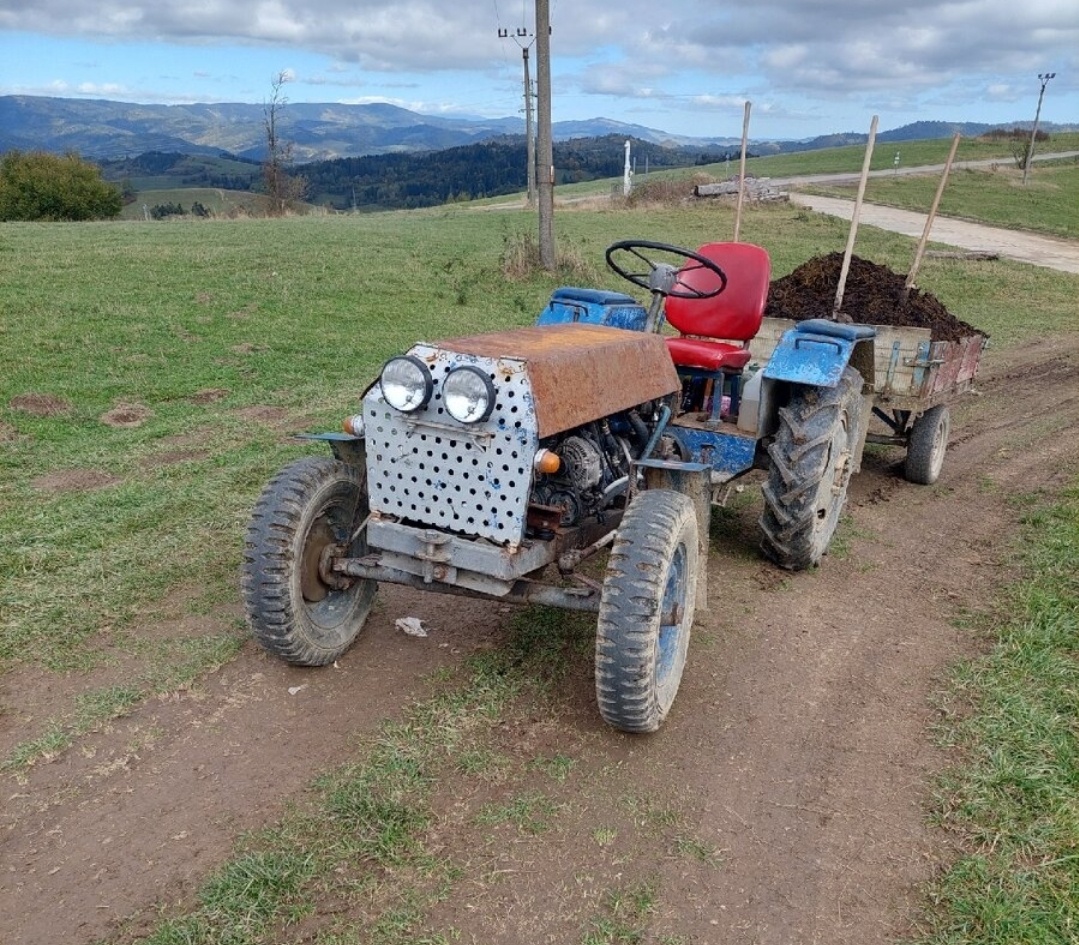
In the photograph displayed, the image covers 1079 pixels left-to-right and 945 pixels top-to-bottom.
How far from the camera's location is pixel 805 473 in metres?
4.82

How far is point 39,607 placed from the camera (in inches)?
174

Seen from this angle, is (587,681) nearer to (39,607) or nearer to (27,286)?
(39,607)

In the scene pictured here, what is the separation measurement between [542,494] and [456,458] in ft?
1.74

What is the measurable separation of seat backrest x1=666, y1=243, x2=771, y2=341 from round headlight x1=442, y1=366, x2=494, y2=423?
272 centimetres

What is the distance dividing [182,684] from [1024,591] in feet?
14.2

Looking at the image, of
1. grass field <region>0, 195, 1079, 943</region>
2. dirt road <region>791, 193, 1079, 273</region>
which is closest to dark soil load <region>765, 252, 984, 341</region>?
grass field <region>0, 195, 1079, 943</region>

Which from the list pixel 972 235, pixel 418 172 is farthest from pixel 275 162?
pixel 418 172

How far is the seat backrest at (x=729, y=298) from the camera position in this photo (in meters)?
5.63

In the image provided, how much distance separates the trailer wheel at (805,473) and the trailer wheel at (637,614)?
152cm

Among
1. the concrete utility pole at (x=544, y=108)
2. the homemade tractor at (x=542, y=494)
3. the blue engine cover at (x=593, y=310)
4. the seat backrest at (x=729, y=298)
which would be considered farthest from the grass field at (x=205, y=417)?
the seat backrest at (x=729, y=298)

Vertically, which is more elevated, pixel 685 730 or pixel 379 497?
pixel 379 497

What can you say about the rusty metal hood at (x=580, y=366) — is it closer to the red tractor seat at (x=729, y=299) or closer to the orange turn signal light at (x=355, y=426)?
the orange turn signal light at (x=355, y=426)

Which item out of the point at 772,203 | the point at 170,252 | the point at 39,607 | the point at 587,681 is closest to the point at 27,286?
the point at 170,252

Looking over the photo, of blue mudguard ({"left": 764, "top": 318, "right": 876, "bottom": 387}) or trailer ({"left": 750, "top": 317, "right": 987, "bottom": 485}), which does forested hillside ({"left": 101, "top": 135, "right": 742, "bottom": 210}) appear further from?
blue mudguard ({"left": 764, "top": 318, "right": 876, "bottom": 387})
